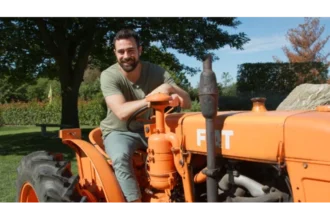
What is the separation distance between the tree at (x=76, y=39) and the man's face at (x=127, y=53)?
8451mm

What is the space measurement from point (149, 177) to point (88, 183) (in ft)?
2.08

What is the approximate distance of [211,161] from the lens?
248cm

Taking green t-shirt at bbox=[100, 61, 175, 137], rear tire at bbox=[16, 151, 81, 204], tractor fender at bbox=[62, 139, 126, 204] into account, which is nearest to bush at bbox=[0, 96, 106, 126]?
rear tire at bbox=[16, 151, 81, 204]

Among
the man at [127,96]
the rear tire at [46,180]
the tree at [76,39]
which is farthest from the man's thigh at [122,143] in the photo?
the tree at [76,39]

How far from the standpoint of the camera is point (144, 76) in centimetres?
359

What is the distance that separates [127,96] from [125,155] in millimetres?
555


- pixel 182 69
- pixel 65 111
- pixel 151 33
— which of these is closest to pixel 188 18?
pixel 151 33

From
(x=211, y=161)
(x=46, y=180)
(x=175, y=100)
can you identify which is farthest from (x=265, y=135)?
(x=46, y=180)

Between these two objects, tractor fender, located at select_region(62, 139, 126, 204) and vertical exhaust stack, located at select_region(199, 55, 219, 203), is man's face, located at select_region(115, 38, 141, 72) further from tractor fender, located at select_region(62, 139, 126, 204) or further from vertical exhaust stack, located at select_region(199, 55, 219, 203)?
vertical exhaust stack, located at select_region(199, 55, 219, 203)

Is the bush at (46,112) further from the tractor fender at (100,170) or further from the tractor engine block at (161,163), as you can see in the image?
the tractor engine block at (161,163)

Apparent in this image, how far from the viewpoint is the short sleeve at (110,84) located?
131 inches

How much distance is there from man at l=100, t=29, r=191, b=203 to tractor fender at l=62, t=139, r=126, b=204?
6cm
